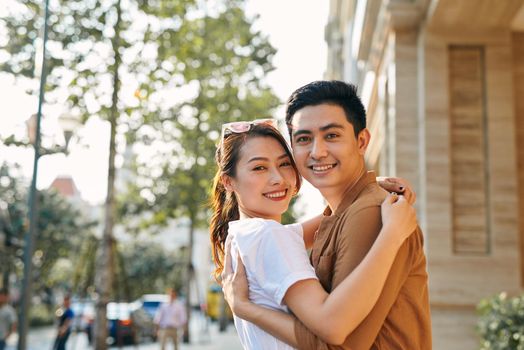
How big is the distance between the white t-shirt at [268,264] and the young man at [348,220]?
0.06 metres

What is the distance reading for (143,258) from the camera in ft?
196

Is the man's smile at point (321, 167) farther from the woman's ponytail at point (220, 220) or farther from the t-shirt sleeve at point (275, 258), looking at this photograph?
the woman's ponytail at point (220, 220)

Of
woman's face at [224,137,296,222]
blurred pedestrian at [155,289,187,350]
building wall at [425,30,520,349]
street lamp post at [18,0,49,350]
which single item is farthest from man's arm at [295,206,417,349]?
blurred pedestrian at [155,289,187,350]

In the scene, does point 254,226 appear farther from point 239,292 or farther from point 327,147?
point 327,147

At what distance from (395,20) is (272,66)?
18471mm

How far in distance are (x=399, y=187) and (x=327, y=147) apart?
35cm

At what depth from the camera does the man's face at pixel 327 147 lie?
255 centimetres

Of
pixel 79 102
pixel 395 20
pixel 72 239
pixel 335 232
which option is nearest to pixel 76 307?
pixel 72 239

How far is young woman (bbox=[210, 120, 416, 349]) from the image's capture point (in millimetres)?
2203

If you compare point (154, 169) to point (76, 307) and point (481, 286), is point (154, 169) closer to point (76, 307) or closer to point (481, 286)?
point (76, 307)

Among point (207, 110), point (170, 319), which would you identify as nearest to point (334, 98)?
point (170, 319)

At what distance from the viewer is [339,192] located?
104 inches

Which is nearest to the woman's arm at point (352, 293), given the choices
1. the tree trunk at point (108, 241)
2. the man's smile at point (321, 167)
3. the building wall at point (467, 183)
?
the man's smile at point (321, 167)

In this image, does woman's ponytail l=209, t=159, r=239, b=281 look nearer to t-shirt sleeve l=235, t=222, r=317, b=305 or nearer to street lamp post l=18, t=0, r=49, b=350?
t-shirt sleeve l=235, t=222, r=317, b=305
